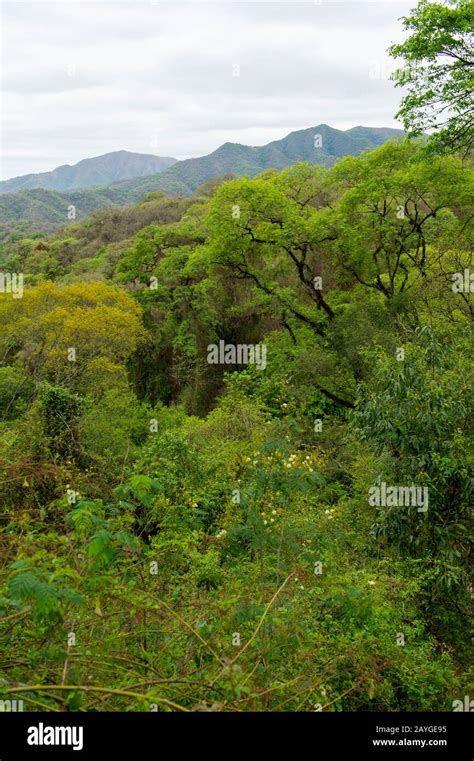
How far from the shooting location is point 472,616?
5.70 metres

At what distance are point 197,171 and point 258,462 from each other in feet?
413

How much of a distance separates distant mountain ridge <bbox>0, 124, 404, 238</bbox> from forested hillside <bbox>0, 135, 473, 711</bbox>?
83605mm

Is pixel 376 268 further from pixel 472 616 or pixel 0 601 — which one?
pixel 0 601

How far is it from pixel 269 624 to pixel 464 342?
6.22m

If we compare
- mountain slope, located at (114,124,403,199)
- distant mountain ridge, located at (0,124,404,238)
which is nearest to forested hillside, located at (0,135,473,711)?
distant mountain ridge, located at (0,124,404,238)

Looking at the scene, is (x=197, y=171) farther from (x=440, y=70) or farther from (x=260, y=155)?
(x=440, y=70)

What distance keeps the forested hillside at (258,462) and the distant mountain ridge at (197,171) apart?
8360 cm

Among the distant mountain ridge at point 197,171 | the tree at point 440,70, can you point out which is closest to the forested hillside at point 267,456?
the tree at point 440,70

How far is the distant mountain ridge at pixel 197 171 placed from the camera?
10481cm

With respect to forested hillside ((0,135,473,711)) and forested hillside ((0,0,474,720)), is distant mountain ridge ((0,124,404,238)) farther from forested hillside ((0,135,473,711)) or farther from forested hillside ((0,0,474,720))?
forested hillside ((0,0,474,720))

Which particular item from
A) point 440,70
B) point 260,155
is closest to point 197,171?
point 260,155

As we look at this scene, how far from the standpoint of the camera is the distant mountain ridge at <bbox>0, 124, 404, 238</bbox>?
104812 mm
